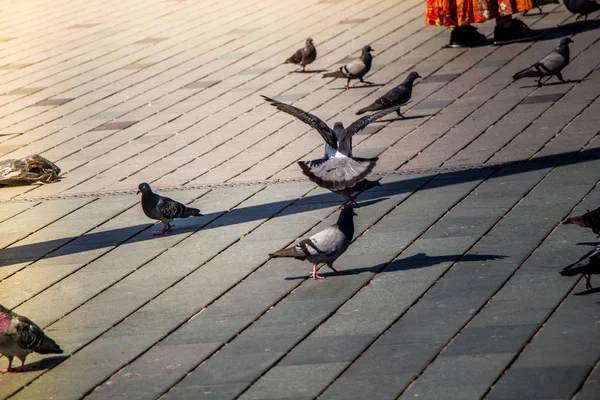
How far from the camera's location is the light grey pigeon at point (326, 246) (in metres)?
6.74

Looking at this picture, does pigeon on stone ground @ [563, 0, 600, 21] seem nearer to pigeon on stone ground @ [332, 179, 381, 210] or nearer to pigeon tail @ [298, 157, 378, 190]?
pigeon on stone ground @ [332, 179, 381, 210]

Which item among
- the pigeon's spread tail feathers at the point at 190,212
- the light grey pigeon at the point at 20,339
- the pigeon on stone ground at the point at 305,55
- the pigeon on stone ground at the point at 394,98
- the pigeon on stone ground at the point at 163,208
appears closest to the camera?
the light grey pigeon at the point at 20,339

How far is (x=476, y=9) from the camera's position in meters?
13.8

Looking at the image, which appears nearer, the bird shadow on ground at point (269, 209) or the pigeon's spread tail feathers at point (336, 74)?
the bird shadow on ground at point (269, 209)

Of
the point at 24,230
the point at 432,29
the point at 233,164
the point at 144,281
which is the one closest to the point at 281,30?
the point at 432,29

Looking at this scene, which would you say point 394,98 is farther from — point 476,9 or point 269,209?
point 476,9

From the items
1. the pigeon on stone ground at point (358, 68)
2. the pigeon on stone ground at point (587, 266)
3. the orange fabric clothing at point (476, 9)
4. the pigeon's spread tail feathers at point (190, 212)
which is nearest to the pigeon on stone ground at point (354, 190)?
the pigeon's spread tail feathers at point (190, 212)

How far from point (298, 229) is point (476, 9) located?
6851 millimetres

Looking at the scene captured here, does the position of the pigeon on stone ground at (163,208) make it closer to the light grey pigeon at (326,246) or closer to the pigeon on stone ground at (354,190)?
the pigeon on stone ground at (354,190)

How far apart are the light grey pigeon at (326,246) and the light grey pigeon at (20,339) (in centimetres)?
162

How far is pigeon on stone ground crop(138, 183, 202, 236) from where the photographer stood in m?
8.01

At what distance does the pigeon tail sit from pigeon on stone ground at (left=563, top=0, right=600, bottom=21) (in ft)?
25.2

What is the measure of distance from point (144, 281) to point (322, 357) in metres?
1.93

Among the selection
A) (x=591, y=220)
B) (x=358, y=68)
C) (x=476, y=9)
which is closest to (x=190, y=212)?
(x=591, y=220)
